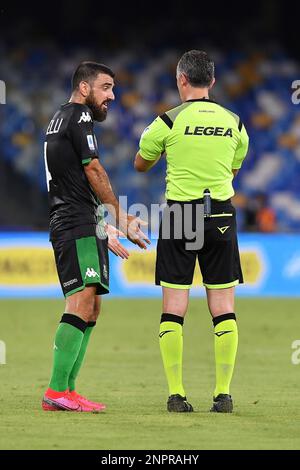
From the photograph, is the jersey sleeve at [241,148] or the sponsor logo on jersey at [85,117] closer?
the sponsor logo on jersey at [85,117]

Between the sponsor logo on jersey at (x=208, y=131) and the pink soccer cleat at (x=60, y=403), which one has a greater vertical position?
the sponsor logo on jersey at (x=208, y=131)

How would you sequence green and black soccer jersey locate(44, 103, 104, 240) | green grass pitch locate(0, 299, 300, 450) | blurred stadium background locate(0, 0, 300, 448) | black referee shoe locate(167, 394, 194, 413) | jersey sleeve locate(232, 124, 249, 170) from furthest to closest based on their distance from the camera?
1. blurred stadium background locate(0, 0, 300, 448)
2. jersey sleeve locate(232, 124, 249, 170)
3. green and black soccer jersey locate(44, 103, 104, 240)
4. black referee shoe locate(167, 394, 194, 413)
5. green grass pitch locate(0, 299, 300, 450)

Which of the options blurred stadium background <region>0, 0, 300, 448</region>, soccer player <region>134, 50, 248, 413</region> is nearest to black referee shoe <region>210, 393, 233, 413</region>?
soccer player <region>134, 50, 248, 413</region>

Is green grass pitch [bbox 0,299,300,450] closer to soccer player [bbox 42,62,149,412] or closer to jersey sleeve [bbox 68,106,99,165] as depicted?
soccer player [bbox 42,62,149,412]

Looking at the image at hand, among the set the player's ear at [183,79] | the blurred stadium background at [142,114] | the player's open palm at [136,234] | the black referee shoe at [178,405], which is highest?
the blurred stadium background at [142,114]

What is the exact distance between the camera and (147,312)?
1664 cm

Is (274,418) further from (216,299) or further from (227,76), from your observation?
(227,76)

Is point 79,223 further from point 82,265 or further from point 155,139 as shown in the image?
point 155,139

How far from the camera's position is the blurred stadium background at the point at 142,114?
19703 millimetres

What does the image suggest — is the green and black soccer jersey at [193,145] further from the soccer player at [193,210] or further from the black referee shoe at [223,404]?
the black referee shoe at [223,404]

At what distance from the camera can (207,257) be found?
7301 mm

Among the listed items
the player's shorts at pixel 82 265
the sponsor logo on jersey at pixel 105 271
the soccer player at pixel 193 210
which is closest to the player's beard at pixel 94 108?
the soccer player at pixel 193 210

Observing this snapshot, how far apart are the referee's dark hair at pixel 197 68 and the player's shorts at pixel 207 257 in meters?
0.85

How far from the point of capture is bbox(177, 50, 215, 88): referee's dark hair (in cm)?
721
